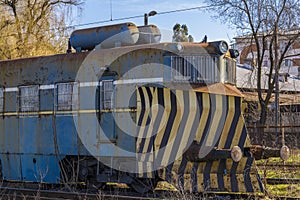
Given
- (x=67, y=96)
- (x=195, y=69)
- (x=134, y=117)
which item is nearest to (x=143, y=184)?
(x=134, y=117)

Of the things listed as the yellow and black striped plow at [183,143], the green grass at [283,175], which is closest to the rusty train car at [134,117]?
the yellow and black striped plow at [183,143]

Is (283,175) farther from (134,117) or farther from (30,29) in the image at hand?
(30,29)

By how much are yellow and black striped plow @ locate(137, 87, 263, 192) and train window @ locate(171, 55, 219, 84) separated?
28 cm

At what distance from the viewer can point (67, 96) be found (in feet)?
37.4

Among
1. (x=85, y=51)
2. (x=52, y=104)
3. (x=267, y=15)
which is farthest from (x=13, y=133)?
(x=267, y=15)

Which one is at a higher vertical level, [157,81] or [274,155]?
[157,81]

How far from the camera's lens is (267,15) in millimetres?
24766

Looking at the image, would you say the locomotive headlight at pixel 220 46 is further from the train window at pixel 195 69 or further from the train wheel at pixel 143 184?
the train wheel at pixel 143 184

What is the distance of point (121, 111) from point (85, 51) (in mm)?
2222

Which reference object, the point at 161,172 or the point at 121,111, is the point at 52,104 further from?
the point at 161,172

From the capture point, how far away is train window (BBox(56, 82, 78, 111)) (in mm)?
11250

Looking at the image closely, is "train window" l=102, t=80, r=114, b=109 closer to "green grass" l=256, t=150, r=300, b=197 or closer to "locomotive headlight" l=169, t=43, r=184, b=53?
"locomotive headlight" l=169, t=43, r=184, b=53

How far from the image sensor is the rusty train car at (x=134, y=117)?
9906 mm

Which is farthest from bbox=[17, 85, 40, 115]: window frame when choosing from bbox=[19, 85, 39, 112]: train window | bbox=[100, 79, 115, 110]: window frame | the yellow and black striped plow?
the yellow and black striped plow
